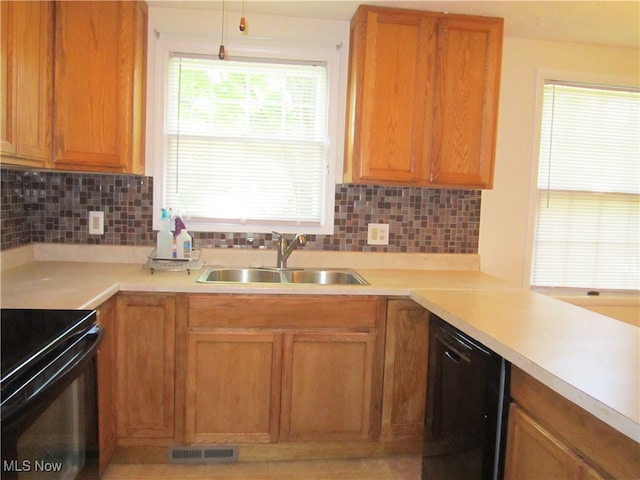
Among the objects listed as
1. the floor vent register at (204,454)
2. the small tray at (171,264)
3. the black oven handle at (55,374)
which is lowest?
the floor vent register at (204,454)

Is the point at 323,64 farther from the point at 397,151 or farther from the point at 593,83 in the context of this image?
the point at 593,83

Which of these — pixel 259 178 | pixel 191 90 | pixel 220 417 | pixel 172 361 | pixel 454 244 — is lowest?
pixel 220 417

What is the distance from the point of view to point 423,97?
2.43 meters

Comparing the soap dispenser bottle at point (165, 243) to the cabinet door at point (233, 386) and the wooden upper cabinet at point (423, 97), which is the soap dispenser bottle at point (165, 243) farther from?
the wooden upper cabinet at point (423, 97)

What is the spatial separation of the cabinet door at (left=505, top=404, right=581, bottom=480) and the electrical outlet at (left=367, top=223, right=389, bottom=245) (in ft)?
4.61

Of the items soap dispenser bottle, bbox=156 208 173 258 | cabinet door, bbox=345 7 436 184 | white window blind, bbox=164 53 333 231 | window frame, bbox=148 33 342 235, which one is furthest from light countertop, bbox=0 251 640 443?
cabinet door, bbox=345 7 436 184

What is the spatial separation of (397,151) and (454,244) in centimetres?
72

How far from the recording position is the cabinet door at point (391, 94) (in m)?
2.38

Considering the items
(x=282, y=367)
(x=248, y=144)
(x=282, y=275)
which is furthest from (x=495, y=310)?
(x=248, y=144)

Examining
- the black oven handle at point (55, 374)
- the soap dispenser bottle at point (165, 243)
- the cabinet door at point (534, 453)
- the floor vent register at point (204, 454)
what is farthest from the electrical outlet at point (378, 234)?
the black oven handle at point (55, 374)

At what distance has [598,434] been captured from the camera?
1.09m

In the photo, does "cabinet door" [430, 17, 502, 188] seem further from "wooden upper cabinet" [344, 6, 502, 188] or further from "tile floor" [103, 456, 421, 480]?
"tile floor" [103, 456, 421, 480]

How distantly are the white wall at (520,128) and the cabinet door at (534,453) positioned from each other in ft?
5.06

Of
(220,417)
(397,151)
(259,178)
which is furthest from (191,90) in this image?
(220,417)
